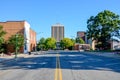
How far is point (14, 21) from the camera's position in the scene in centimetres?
11831

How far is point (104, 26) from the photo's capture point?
120 metres

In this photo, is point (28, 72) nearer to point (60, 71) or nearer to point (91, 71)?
point (60, 71)

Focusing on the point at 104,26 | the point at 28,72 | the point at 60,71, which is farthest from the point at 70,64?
the point at 104,26

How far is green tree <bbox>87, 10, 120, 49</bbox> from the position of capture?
4702 inches

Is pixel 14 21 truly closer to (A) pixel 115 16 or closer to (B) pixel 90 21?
(B) pixel 90 21

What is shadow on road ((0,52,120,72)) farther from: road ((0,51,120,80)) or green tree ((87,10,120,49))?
green tree ((87,10,120,49))

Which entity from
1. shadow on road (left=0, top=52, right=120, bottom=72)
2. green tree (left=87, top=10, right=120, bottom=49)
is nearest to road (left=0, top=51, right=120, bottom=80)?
shadow on road (left=0, top=52, right=120, bottom=72)

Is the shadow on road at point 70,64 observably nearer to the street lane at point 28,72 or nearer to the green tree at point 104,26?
the street lane at point 28,72

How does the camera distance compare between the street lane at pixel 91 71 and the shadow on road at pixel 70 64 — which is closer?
the street lane at pixel 91 71

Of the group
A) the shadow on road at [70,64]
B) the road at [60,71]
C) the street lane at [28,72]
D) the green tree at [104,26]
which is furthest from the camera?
the green tree at [104,26]

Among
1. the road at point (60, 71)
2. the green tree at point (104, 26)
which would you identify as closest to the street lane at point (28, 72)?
the road at point (60, 71)

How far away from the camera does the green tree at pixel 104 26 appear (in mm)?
119438

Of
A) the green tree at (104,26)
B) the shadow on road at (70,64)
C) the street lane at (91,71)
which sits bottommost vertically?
the street lane at (91,71)

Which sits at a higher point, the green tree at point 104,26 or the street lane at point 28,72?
the green tree at point 104,26
